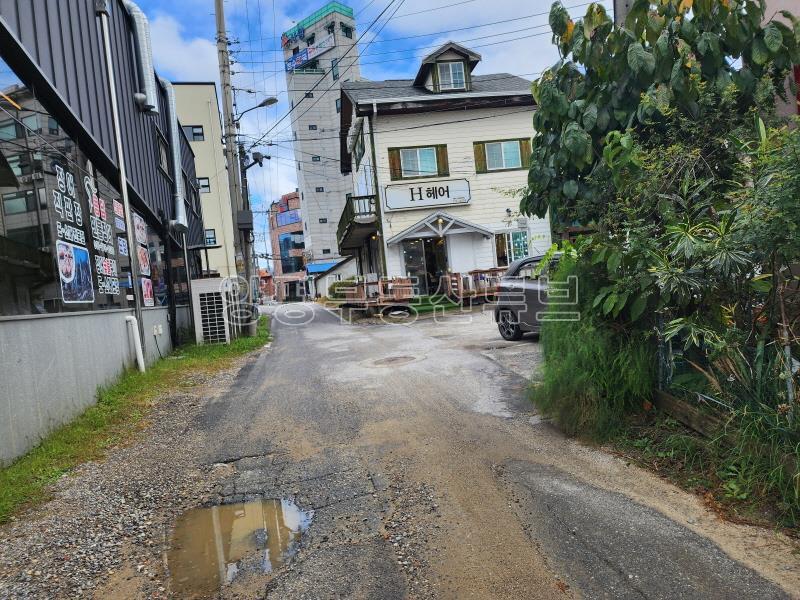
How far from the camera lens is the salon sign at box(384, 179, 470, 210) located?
63.1 ft

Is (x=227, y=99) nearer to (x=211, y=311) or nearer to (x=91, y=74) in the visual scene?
(x=211, y=311)

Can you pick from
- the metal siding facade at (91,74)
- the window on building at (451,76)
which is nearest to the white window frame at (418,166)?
the window on building at (451,76)

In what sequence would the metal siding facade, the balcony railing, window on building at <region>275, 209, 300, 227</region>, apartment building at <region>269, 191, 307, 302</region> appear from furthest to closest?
window on building at <region>275, 209, 300, 227</region>
apartment building at <region>269, 191, 307, 302</region>
the balcony railing
the metal siding facade

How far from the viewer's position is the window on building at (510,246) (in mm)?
19984

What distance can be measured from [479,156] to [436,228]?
3588 millimetres

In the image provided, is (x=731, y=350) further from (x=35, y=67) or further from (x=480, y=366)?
(x=35, y=67)

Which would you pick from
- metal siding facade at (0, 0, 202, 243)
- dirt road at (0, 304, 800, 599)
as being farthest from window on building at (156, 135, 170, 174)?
dirt road at (0, 304, 800, 599)

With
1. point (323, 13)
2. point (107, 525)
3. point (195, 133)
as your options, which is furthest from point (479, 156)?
point (323, 13)

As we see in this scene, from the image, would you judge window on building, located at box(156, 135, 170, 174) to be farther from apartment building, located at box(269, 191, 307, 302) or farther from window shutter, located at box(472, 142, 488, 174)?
apartment building, located at box(269, 191, 307, 302)

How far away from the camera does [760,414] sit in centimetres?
300

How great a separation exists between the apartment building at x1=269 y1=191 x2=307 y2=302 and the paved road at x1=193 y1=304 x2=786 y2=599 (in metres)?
64.8

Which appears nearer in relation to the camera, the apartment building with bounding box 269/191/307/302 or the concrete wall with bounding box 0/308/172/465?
the concrete wall with bounding box 0/308/172/465

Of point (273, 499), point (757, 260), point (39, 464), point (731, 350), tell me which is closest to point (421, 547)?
point (273, 499)

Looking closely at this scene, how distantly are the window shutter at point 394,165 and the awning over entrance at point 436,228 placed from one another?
200cm
